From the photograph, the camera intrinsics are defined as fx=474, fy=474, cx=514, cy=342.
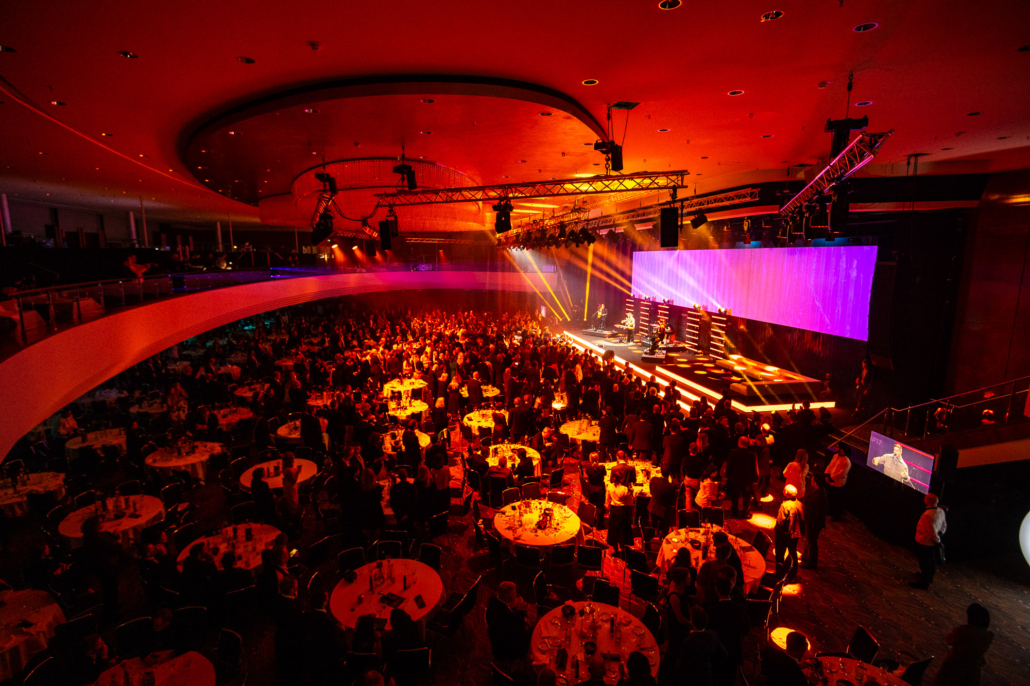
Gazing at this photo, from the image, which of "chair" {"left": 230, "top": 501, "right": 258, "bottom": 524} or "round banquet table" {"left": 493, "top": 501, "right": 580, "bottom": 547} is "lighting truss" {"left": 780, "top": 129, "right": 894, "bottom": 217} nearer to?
"round banquet table" {"left": 493, "top": 501, "right": 580, "bottom": 547}

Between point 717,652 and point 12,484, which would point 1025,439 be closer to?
point 717,652

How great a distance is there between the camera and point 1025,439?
271 inches

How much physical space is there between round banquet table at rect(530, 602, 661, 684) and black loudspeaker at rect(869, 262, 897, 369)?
9.90m

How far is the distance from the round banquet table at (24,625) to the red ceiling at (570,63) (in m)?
5.56

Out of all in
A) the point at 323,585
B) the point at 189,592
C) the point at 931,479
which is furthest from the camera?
the point at 931,479

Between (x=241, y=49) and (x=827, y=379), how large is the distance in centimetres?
1364

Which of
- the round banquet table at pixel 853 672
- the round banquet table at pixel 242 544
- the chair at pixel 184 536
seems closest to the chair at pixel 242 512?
the round banquet table at pixel 242 544

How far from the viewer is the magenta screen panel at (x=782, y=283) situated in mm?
11734

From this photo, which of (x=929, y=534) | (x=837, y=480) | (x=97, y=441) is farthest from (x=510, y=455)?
(x=97, y=441)

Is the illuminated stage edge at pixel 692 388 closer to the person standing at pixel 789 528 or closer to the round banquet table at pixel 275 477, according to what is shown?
the person standing at pixel 789 528

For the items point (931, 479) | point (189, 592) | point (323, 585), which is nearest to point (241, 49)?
point (189, 592)

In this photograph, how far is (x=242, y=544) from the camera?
5828mm

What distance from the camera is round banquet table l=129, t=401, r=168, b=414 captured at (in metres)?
11.0

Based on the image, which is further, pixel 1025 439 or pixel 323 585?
pixel 1025 439
